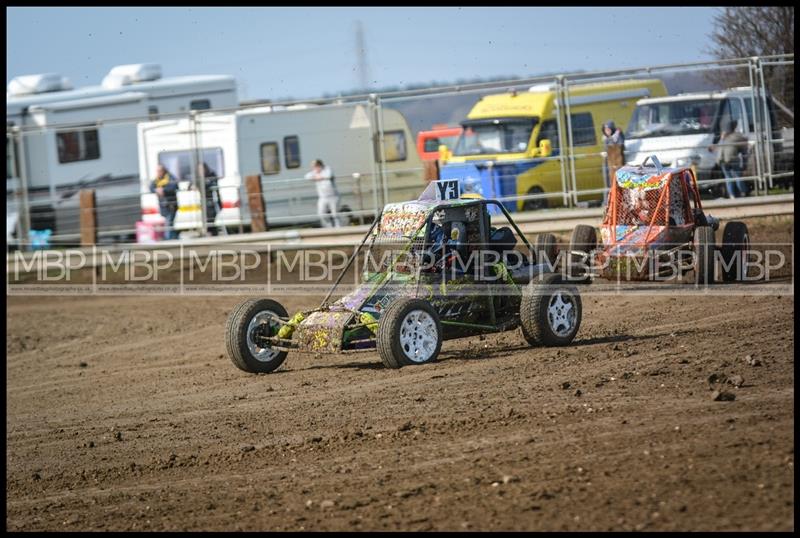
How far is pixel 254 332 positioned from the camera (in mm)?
10273

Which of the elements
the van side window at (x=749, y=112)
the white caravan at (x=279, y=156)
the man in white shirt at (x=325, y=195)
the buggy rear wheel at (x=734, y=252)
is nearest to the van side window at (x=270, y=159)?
the white caravan at (x=279, y=156)

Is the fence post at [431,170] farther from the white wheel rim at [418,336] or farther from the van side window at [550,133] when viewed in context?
the white wheel rim at [418,336]

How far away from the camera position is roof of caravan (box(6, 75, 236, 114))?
78.2ft

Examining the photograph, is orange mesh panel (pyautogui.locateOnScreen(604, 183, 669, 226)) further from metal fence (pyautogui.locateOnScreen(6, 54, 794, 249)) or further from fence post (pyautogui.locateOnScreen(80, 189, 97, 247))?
fence post (pyautogui.locateOnScreen(80, 189, 97, 247))

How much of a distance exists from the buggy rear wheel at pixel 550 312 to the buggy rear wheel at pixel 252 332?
220 centimetres

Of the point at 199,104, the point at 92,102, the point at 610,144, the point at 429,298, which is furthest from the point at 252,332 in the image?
the point at 199,104

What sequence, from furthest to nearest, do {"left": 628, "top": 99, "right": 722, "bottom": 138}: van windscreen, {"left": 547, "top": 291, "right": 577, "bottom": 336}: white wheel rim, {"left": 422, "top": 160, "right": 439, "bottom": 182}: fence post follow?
1. {"left": 422, "top": 160, "right": 439, "bottom": 182}: fence post
2. {"left": 628, "top": 99, "right": 722, "bottom": 138}: van windscreen
3. {"left": 547, "top": 291, "right": 577, "bottom": 336}: white wheel rim

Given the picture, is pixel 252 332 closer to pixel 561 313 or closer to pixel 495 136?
pixel 561 313

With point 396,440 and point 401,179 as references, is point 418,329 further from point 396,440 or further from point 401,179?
point 401,179

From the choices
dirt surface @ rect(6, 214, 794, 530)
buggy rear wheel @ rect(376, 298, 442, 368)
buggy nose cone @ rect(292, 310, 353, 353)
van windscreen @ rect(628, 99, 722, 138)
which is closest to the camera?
dirt surface @ rect(6, 214, 794, 530)

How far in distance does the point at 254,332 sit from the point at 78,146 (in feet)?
46.5

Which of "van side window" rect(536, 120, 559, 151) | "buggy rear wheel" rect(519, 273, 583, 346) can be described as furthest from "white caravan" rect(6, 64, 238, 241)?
"buggy rear wheel" rect(519, 273, 583, 346)

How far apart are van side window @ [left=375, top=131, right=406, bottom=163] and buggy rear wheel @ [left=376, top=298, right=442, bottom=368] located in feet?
41.2

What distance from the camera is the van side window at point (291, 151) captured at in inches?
866
